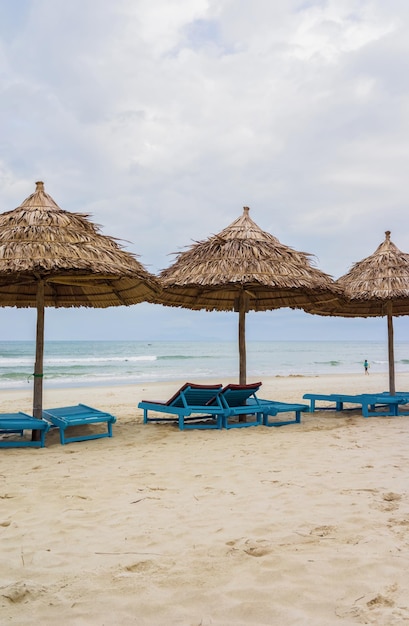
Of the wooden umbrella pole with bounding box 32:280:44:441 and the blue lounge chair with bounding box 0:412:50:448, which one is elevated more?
the wooden umbrella pole with bounding box 32:280:44:441

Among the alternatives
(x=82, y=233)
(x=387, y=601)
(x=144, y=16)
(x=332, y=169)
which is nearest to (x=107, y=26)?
(x=144, y=16)

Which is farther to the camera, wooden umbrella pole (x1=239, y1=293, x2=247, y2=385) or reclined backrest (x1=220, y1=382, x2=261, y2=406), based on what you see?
wooden umbrella pole (x1=239, y1=293, x2=247, y2=385)

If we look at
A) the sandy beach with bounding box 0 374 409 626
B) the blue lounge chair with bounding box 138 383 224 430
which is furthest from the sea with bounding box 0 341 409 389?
the sandy beach with bounding box 0 374 409 626

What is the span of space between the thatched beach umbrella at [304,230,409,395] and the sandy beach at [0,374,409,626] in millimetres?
3332

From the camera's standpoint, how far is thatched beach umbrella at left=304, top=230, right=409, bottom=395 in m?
7.96

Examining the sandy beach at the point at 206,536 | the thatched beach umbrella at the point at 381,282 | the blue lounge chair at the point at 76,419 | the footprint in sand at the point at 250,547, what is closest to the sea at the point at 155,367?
the blue lounge chair at the point at 76,419

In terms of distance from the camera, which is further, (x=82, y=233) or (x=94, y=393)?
(x=94, y=393)

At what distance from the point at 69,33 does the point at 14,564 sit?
31.4ft

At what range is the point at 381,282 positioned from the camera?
8.17 meters

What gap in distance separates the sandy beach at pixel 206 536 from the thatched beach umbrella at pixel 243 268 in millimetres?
2341

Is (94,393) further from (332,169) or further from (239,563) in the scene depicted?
(239,563)

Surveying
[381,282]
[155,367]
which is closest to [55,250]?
[381,282]

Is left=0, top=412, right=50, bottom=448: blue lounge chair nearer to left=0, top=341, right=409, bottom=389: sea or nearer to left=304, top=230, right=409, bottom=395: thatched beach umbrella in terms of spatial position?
left=304, top=230, right=409, bottom=395: thatched beach umbrella

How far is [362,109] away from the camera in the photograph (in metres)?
11.2
